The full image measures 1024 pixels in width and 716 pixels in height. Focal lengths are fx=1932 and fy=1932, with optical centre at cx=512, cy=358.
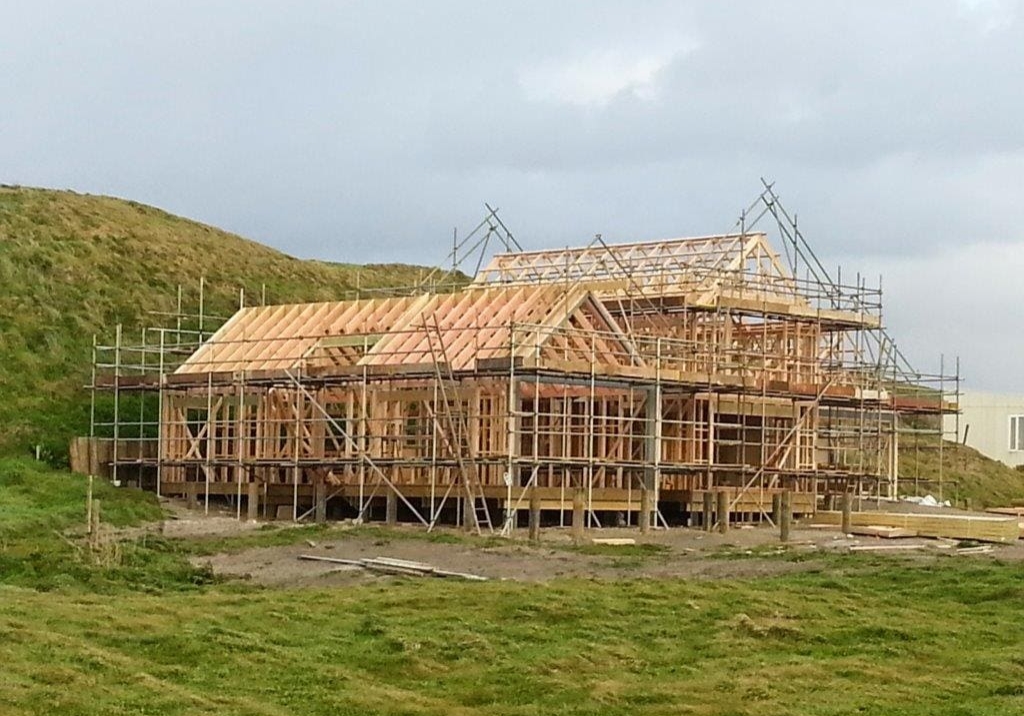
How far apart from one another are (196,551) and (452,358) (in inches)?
370

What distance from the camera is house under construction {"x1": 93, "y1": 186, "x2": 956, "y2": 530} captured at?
4266cm

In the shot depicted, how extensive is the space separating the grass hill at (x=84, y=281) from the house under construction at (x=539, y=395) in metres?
1.89

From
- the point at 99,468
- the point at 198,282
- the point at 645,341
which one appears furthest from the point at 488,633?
the point at 198,282

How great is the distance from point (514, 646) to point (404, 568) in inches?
343

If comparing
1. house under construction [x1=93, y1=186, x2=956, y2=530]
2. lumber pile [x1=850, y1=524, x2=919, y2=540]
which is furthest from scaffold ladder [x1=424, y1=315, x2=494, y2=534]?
lumber pile [x1=850, y1=524, x2=919, y2=540]

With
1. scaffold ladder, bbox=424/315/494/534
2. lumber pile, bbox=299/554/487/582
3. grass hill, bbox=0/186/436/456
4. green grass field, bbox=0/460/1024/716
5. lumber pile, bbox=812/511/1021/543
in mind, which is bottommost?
green grass field, bbox=0/460/1024/716

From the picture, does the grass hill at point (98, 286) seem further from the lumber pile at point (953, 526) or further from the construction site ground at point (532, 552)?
the lumber pile at point (953, 526)

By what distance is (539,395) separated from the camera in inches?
1764

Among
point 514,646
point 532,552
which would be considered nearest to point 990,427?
point 532,552

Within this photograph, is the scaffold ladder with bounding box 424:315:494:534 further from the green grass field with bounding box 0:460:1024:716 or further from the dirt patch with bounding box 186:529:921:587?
the green grass field with bounding box 0:460:1024:716

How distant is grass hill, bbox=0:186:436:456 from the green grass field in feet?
75.5

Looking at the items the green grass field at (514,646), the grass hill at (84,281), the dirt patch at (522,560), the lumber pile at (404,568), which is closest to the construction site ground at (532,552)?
the dirt patch at (522,560)

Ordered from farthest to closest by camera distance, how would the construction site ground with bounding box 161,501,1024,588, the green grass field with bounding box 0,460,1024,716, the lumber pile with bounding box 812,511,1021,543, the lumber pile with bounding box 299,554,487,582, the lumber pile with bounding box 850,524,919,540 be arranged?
the lumber pile with bounding box 850,524,919,540 → the lumber pile with bounding box 812,511,1021,543 → the construction site ground with bounding box 161,501,1024,588 → the lumber pile with bounding box 299,554,487,582 → the green grass field with bounding box 0,460,1024,716

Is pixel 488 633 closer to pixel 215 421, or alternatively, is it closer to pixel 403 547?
pixel 403 547
